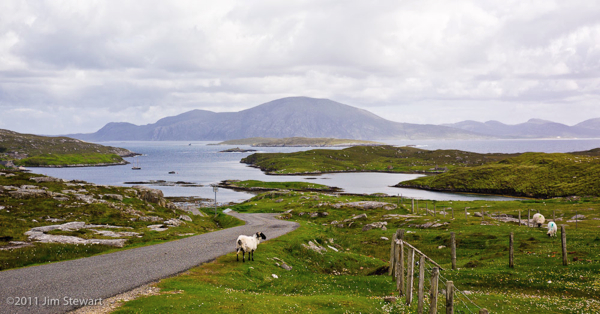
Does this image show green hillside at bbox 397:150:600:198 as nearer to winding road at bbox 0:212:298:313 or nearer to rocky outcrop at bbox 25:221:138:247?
winding road at bbox 0:212:298:313

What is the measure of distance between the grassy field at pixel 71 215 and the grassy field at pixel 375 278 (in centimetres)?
1498

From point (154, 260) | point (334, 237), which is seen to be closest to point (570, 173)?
point (334, 237)

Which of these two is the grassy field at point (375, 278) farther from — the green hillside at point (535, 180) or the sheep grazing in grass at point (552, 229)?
the green hillside at point (535, 180)

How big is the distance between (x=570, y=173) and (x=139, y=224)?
19130 centimetres

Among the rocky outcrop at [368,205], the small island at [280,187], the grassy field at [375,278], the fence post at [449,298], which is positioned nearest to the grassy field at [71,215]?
the grassy field at [375,278]

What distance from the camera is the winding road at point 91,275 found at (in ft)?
66.9

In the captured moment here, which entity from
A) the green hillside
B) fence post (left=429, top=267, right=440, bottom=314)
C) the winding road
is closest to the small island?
the green hillside

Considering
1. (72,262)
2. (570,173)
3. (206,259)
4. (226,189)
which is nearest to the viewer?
(72,262)

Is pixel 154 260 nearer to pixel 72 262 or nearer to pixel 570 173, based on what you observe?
pixel 72 262

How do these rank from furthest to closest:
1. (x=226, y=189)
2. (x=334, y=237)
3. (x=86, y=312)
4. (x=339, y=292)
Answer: (x=226, y=189), (x=334, y=237), (x=339, y=292), (x=86, y=312)

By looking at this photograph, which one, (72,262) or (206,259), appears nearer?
(72,262)

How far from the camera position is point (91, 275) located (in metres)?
26.1

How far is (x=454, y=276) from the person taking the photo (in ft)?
101

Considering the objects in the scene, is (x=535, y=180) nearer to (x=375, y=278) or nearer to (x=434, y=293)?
(x=375, y=278)
